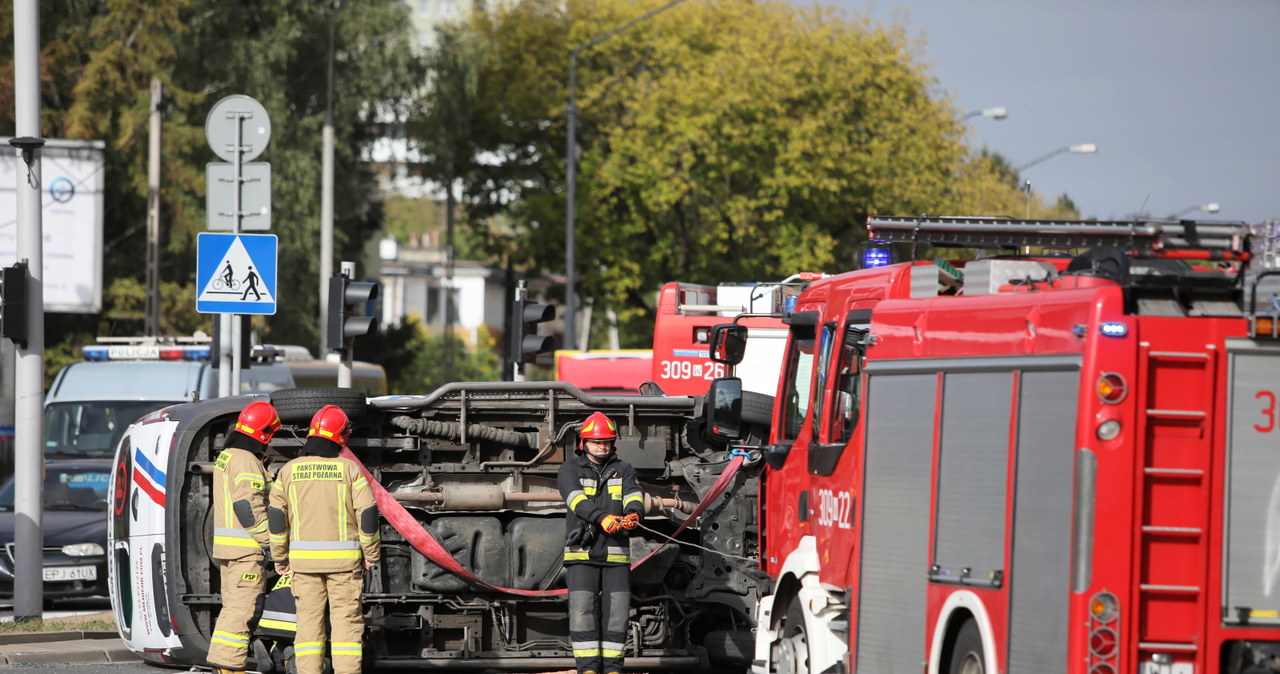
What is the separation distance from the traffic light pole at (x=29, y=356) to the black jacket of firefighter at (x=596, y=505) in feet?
18.6

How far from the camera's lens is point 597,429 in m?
10.8

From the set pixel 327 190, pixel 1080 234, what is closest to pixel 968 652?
pixel 1080 234

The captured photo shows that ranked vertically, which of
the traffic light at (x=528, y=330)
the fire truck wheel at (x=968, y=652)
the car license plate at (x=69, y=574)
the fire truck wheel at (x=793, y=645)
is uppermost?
the traffic light at (x=528, y=330)

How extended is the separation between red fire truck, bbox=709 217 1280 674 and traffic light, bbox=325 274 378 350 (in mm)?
7548

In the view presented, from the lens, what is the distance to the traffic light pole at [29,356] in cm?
1440

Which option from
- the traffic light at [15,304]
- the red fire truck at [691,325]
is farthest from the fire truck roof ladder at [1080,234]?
the red fire truck at [691,325]

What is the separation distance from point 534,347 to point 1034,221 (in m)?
10.6

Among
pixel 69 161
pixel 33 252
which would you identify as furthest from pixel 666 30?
pixel 33 252

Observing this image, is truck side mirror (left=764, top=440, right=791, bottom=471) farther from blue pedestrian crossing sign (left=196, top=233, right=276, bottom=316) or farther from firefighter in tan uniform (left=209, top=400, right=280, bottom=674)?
blue pedestrian crossing sign (left=196, top=233, right=276, bottom=316)

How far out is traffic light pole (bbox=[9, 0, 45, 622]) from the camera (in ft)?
47.2

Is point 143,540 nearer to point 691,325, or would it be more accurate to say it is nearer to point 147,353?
point 691,325

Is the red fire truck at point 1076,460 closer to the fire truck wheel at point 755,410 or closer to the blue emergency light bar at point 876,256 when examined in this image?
the fire truck wheel at point 755,410

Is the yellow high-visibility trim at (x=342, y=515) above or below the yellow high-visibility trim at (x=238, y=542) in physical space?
above

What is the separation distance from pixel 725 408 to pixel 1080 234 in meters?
2.86
